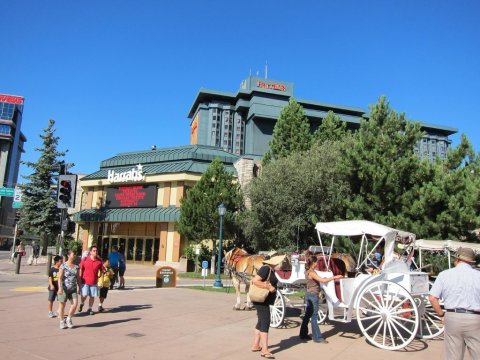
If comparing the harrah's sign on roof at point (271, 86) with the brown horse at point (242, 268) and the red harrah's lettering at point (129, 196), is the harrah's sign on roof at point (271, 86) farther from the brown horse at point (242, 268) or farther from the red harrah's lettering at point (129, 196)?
the brown horse at point (242, 268)

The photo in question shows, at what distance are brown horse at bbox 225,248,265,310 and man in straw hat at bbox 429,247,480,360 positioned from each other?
7.17 m

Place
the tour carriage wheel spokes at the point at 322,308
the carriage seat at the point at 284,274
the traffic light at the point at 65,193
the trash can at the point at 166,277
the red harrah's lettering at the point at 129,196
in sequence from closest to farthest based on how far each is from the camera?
the tour carriage wheel spokes at the point at 322,308 → the carriage seat at the point at 284,274 → the traffic light at the point at 65,193 → the trash can at the point at 166,277 → the red harrah's lettering at the point at 129,196

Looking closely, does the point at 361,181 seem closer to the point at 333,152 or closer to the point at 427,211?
the point at 427,211

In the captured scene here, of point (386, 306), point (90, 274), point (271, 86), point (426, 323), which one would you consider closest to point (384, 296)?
point (386, 306)

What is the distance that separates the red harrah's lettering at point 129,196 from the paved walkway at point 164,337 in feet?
93.7

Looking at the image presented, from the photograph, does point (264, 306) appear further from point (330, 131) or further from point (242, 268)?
point (330, 131)

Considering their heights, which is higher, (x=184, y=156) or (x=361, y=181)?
(x=184, y=156)

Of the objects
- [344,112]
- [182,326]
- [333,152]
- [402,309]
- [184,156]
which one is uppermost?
Result: [344,112]

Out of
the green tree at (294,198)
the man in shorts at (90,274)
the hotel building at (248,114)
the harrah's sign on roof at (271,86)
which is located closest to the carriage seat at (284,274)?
the man in shorts at (90,274)

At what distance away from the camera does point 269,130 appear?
102750mm

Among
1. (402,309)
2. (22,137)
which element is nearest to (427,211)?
(402,309)

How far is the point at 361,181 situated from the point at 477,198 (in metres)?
5.13

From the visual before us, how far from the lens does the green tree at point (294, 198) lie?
2481 cm

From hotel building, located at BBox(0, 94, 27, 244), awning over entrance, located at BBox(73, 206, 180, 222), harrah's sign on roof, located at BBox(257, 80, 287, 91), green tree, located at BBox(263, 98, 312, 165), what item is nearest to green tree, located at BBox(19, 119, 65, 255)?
A: awning over entrance, located at BBox(73, 206, 180, 222)
